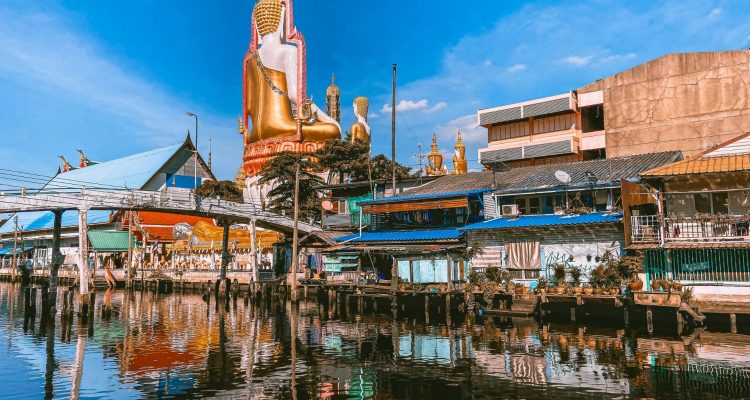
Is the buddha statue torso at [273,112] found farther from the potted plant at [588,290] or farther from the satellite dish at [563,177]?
the potted plant at [588,290]

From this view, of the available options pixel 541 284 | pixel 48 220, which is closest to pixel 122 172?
pixel 48 220

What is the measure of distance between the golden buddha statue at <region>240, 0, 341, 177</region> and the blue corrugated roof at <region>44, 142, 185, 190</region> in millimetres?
13888

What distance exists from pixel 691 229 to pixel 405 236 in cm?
1531

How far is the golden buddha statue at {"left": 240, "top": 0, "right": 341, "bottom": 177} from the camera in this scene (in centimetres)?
6500

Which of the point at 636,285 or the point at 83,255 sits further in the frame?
the point at 83,255

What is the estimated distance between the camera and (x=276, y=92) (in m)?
66.2

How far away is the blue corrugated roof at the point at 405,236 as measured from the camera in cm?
3353

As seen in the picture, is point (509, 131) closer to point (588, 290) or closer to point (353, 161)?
point (353, 161)

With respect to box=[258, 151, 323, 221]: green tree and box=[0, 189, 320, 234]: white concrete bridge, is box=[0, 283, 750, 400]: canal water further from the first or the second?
box=[258, 151, 323, 221]: green tree

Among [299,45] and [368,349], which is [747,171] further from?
[299,45]

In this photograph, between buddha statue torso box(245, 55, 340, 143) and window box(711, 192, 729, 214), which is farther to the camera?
buddha statue torso box(245, 55, 340, 143)

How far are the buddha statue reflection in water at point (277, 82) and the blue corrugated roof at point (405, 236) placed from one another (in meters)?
28.4

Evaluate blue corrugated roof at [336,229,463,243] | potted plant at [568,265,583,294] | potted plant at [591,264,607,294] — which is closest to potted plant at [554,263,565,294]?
potted plant at [568,265,583,294]

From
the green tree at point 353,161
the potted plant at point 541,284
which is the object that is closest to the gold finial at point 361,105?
the green tree at point 353,161
